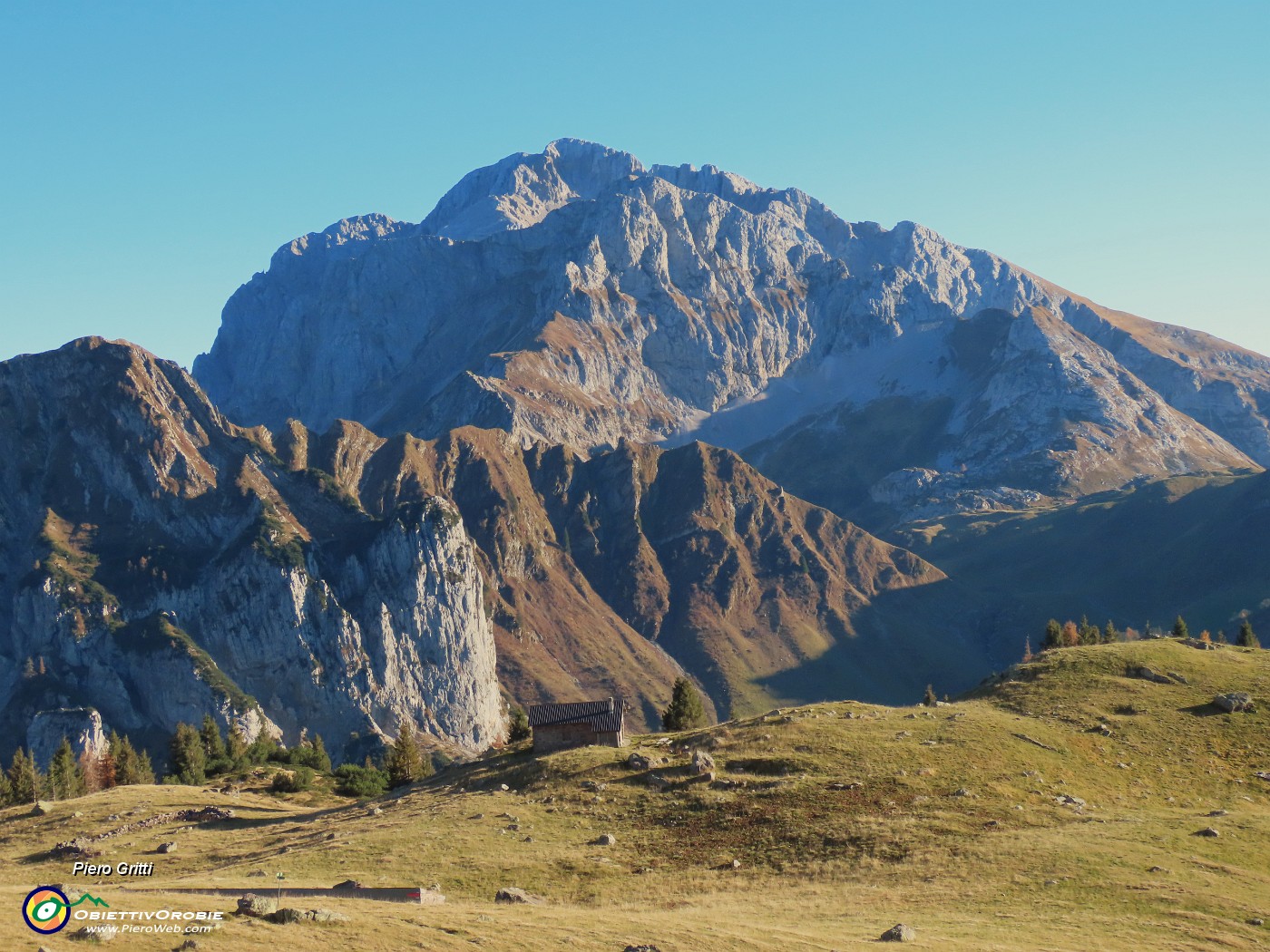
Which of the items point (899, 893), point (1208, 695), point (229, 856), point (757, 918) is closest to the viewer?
point (757, 918)

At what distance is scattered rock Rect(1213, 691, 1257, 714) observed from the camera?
311ft

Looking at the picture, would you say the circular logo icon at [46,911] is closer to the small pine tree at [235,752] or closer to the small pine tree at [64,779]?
the small pine tree at [64,779]

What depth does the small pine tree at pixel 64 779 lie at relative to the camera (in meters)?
148

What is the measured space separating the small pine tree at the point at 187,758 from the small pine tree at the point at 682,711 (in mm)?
58306

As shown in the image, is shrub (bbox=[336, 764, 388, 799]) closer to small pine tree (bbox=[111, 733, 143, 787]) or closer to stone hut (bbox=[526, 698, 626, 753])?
small pine tree (bbox=[111, 733, 143, 787])

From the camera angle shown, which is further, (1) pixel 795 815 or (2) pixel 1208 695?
(2) pixel 1208 695

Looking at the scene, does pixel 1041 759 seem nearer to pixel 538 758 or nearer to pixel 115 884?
pixel 538 758

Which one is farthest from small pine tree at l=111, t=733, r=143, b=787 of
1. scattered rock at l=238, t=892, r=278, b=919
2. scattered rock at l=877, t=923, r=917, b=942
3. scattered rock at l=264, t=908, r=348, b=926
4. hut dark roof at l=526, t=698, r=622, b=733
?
scattered rock at l=877, t=923, r=917, b=942

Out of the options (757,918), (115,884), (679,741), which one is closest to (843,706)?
(679,741)

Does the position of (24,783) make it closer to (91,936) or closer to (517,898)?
(517,898)

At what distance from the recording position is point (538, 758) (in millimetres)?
92438

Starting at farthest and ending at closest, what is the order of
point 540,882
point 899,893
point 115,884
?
1. point 115,884
2. point 540,882
3. point 899,893

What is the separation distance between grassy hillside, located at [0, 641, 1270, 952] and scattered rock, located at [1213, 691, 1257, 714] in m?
1.43

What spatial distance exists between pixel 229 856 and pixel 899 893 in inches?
1697
